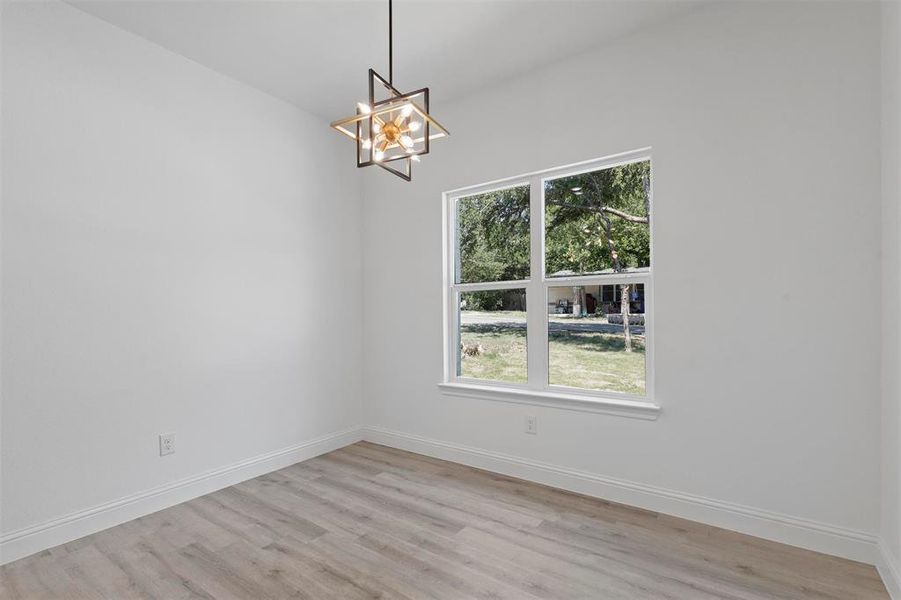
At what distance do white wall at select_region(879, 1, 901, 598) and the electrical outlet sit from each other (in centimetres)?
365

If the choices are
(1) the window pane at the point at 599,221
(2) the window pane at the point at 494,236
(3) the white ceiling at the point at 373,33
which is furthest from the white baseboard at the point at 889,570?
(3) the white ceiling at the point at 373,33

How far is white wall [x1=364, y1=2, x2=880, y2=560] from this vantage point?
79.9 inches

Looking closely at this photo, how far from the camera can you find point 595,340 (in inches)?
113

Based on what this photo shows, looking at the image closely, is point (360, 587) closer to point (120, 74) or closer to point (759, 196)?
point (759, 196)

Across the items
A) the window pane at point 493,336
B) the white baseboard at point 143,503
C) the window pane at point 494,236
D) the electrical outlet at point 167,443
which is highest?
the window pane at point 494,236

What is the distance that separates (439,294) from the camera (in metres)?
3.51

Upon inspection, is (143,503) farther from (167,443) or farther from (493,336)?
(493,336)

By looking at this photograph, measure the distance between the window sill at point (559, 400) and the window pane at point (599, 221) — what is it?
0.83 metres

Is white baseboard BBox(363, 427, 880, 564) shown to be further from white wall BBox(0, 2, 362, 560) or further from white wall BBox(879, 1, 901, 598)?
white wall BBox(0, 2, 362, 560)

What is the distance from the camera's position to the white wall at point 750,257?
6.66ft

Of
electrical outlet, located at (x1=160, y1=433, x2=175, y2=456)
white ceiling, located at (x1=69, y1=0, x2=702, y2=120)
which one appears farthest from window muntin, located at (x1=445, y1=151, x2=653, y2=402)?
electrical outlet, located at (x1=160, y1=433, x2=175, y2=456)

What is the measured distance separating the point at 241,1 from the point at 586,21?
193cm

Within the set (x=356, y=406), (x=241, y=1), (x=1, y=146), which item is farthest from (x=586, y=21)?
(x=356, y=406)

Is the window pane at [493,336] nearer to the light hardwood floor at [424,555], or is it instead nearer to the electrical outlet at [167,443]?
the light hardwood floor at [424,555]
